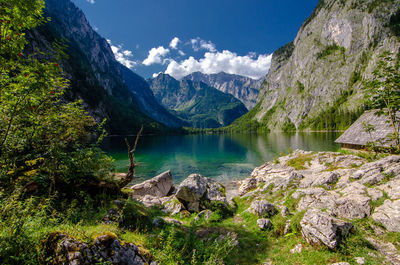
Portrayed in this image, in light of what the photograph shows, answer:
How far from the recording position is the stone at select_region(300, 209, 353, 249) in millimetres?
6402

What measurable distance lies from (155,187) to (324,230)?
18.0 m

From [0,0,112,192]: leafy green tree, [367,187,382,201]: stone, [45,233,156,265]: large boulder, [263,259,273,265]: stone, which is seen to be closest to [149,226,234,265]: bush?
[45,233,156,265]: large boulder

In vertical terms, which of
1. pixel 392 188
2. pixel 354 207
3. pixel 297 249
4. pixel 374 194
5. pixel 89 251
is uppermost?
pixel 89 251

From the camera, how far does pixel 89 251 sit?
4059 millimetres

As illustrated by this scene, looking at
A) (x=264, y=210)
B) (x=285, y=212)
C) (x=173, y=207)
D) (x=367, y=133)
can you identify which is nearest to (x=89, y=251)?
(x=264, y=210)

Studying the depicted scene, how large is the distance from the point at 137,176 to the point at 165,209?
67.7ft

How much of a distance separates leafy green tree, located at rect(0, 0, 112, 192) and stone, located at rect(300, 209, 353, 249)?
32.4 ft

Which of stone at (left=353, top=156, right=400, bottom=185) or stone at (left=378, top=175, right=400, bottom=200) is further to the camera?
stone at (left=353, top=156, right=400, bottom=185)

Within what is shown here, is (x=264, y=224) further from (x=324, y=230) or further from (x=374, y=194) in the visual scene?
(x=374, y=194)

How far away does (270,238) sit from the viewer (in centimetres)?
829

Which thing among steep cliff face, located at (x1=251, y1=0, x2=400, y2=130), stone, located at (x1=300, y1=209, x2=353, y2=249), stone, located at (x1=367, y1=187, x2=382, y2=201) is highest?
steep cliff face, located at (x1=251, y1=0, x2=400, y2=130)

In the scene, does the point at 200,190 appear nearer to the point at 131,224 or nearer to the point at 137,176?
the point at 131,224

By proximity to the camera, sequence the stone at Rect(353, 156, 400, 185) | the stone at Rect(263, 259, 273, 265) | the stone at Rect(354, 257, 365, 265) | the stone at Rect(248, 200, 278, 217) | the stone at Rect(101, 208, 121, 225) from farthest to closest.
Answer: the stone at Rect(248, 200, 278, 217) → the stone at Rect(353, 156, 400, 185) → the stone at Rect(101, 208, 121, 225) → the stone at Rect(263, 259, 273, 265) → the stone at Rect(354, 257, 365, 265)

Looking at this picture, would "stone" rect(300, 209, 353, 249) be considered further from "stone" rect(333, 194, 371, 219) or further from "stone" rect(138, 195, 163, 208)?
"stone" rect(138, 195, 163, 208)
